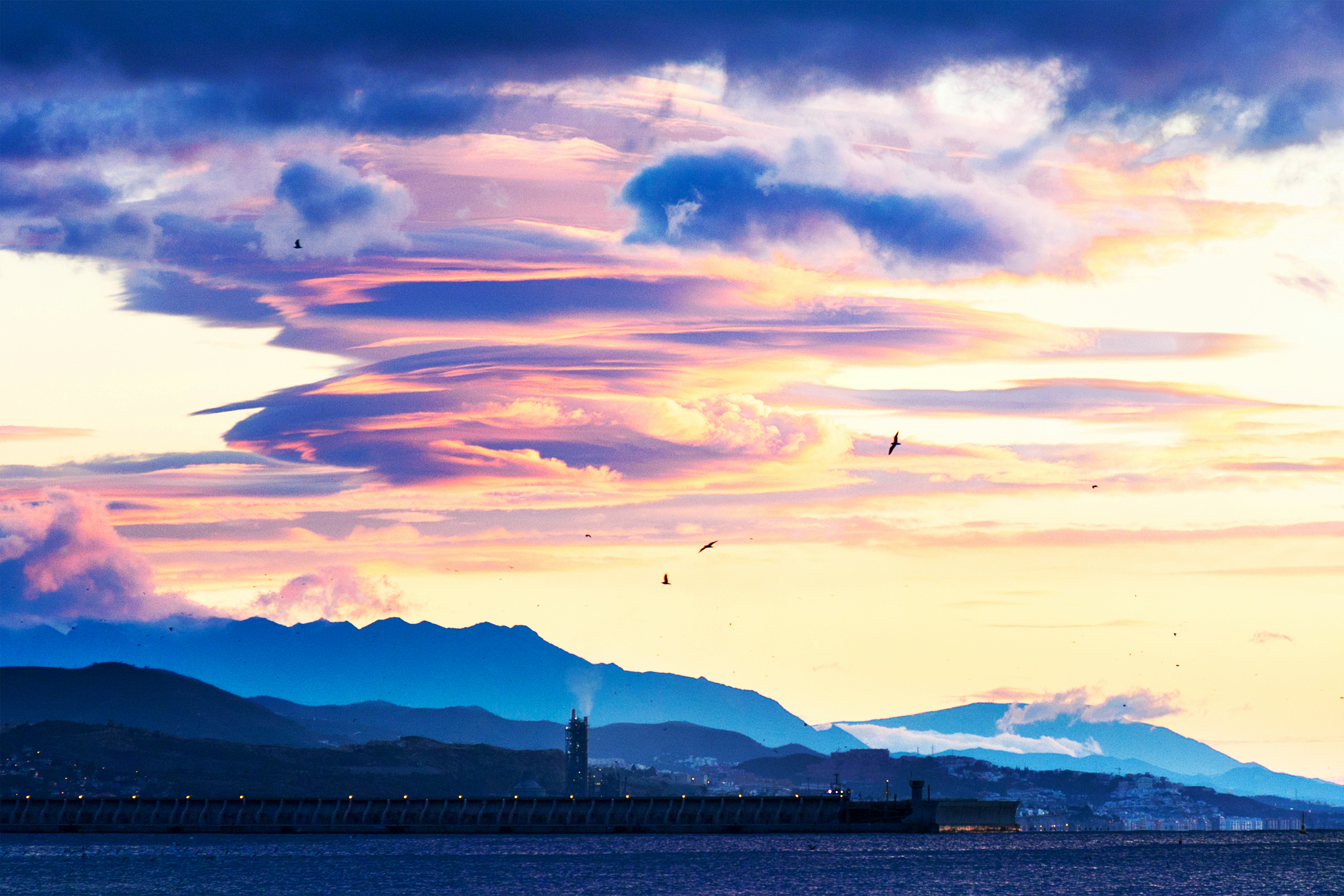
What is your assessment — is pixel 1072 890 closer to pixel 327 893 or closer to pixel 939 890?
pixel 939 890

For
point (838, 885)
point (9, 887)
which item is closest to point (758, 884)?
point (838, 885)

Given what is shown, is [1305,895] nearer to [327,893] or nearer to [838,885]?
[838,885]

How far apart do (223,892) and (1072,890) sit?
333 feet

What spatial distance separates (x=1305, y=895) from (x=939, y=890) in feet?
157

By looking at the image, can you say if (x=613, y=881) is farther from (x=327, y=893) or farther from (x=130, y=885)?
(x=130, y=885)

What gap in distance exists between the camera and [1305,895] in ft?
652

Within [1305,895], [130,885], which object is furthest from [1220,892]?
[130,885]

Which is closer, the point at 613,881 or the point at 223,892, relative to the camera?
the point at 223,892

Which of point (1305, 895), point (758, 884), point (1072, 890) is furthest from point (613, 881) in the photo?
point (1305, 895)

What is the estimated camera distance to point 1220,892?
655ft

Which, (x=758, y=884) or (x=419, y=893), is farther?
(x=758, y=884)

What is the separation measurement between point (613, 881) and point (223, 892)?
47.1 metres

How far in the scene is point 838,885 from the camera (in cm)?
19350

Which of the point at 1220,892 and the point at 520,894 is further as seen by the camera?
the point at 1220,892
